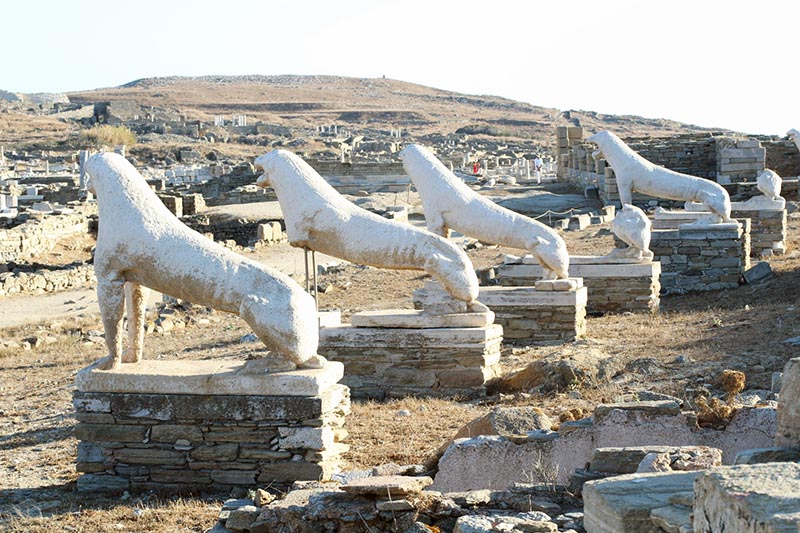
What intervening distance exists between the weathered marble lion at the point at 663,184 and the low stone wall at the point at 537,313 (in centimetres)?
402

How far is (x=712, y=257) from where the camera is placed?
47.0 feet

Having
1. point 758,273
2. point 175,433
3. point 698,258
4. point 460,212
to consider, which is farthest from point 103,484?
point 758,273

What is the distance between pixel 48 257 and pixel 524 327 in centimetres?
1499

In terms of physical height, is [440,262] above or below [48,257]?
above

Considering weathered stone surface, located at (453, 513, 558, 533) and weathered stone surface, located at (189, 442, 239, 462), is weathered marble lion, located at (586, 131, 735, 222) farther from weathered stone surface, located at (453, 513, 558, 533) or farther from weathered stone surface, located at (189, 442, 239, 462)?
weathered stone surface, located at (453, 513, 558, 533)

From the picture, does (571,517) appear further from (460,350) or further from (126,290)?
Answer: (460,350)

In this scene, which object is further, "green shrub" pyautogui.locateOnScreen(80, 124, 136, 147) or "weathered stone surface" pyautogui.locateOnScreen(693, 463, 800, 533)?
"green shrub" pyautogui.locateOnScreen(80, 124, 136, 147)

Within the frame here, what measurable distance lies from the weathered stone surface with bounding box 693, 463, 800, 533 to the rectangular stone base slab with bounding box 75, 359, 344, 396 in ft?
11.6

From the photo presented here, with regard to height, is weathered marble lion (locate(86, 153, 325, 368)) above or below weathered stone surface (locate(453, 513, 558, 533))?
above

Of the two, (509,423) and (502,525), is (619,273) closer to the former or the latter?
(509,423)

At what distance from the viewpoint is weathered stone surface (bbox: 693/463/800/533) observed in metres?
2.64

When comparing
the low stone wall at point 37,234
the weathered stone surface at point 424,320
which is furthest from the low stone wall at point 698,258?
the low stone wall at point 37,234

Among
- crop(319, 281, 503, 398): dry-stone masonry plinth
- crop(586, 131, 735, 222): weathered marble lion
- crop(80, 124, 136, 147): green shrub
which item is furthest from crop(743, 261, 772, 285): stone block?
crop(80, 124, 136, 147): green shrub

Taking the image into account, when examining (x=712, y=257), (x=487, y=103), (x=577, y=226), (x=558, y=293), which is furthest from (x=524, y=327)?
(x=487, y=103)
